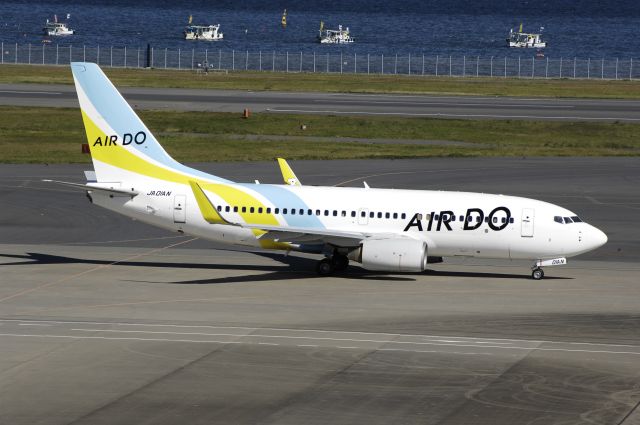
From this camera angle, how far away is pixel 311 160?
3445 inches

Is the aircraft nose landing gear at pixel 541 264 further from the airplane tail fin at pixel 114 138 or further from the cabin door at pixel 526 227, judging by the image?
the airplane tail fin at pixel 114 138

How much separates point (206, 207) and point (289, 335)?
10544 mm

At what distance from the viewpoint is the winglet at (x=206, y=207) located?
5072 cm

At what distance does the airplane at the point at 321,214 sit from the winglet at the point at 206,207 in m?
0.04

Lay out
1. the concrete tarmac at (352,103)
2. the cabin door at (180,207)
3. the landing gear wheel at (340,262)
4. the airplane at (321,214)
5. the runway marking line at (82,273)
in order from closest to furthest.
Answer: the runway marking line at (82,273) < the airplane at (321,214) < the cabin door at (180,207) < the landing gear wheel at (340,262) < the concrete tarmac at (352,103)

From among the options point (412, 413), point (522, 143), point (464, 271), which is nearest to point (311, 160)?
point (522, 143)

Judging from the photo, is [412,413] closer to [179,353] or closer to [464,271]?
[179,353]

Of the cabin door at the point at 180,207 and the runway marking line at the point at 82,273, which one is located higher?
the cabin door at the point at 180,207

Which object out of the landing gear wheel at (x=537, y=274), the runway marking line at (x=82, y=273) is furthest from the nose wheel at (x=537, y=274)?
the runway marking line at (x=82, y=273)

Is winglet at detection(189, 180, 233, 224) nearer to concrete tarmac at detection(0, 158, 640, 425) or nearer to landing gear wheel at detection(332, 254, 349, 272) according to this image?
concrete tarmac at detection(0, 158, 640, 425)

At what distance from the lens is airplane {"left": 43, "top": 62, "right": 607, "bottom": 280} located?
171ft

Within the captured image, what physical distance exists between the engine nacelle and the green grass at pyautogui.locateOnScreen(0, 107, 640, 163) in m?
36.4

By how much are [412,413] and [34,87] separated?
106619mm

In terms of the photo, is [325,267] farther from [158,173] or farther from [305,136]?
[305,136]
